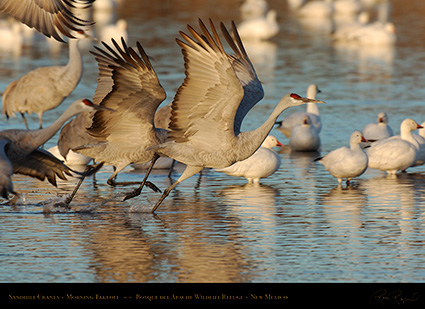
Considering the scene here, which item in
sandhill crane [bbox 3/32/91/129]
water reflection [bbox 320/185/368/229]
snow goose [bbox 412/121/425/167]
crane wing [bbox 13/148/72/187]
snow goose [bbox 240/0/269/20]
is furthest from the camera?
snow goose [bbox 240/0/269/20]

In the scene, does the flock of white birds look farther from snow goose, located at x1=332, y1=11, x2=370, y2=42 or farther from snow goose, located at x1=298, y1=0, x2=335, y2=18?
snow goose, located at x1=298, y1=0, x2=335, y2=18

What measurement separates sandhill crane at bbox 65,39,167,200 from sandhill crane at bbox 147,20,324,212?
369 millimetres

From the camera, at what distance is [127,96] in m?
10.8

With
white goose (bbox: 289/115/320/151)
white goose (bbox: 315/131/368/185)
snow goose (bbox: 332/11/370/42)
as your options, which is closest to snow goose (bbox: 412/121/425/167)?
white goose (bbox: 315/131/368/185)

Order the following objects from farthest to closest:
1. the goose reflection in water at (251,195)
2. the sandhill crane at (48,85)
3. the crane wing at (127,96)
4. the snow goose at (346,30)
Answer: the snow goose at (346,30)
the sandhill crane at (48,85)
the goose reflection in water at (251,195)
the crane wing at (127,96)

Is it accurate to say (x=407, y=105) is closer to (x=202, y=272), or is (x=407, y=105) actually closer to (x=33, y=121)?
(x=33, y=121)

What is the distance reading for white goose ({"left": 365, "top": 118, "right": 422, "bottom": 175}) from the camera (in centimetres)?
1330

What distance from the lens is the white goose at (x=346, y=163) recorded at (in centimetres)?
1274

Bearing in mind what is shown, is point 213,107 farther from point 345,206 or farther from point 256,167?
point 256,167

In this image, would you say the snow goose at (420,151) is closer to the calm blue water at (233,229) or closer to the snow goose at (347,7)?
the calm blue water at (233,229)

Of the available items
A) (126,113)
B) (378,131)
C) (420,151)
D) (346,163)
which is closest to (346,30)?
(378,131)

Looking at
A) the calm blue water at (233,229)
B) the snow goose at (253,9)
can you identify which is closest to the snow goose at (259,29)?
the snow goose at (253,9)

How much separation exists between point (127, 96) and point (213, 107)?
1.16 meters

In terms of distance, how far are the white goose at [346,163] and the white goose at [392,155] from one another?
0.36m
